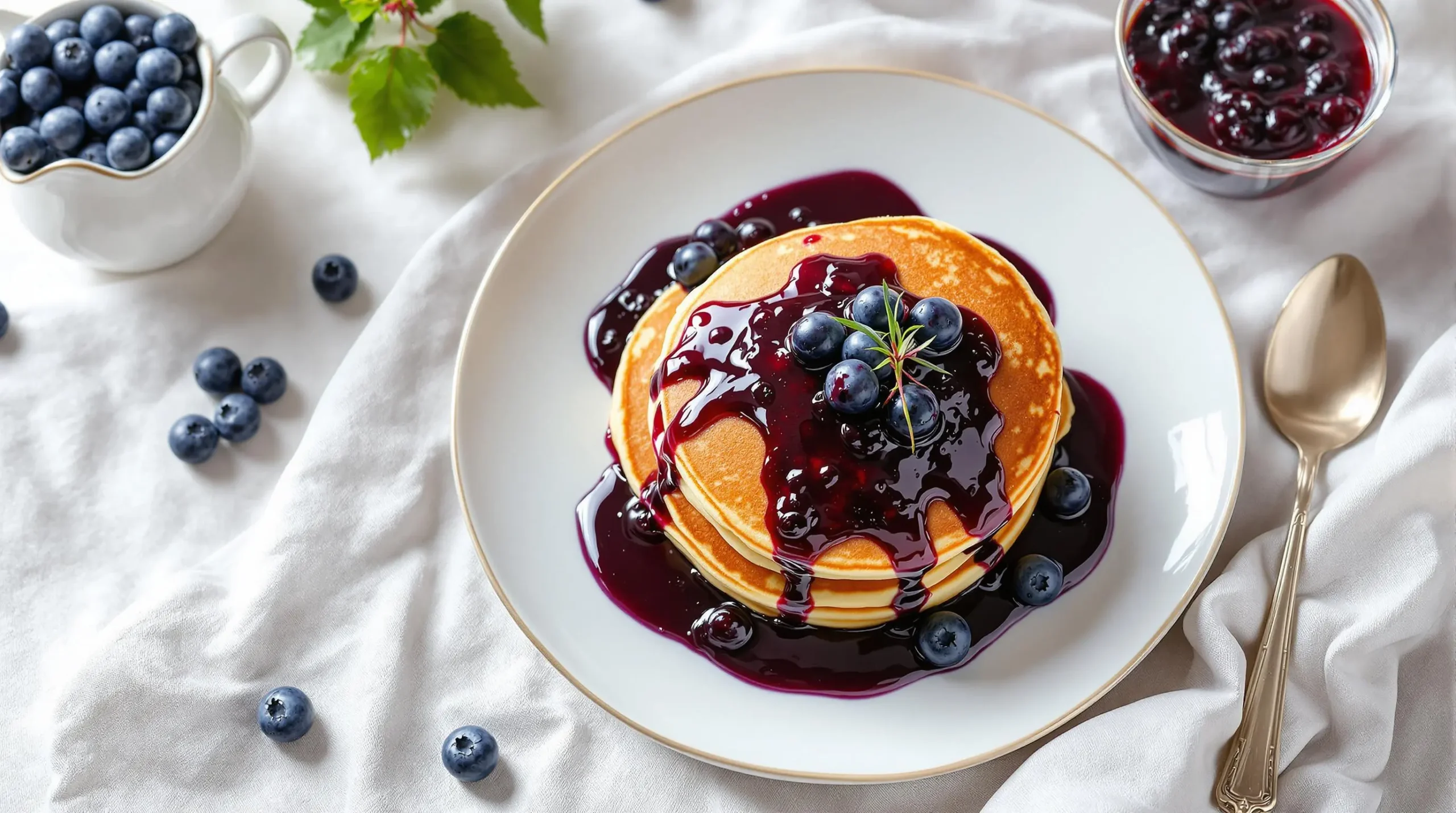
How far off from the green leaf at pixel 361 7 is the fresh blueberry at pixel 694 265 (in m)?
0.96

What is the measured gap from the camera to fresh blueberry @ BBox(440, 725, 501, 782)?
2465 millimetres

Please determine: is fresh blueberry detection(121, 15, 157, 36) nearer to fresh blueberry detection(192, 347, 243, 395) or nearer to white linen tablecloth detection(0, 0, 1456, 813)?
white linen tablecloth detection(0, 0, 1456, 813)

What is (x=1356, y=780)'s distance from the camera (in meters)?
2.38

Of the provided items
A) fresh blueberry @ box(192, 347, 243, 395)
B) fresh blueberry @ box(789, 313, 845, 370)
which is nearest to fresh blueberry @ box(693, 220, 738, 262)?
fresh blueberry @ box(789, 313, 845, 370)

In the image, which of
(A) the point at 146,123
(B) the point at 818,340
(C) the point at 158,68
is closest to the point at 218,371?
(A) the point at 146,123

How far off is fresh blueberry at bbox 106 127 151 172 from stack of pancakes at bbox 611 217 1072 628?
1.19 meters

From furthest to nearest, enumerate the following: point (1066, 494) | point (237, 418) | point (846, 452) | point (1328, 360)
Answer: point (237, 418)
point (1328, 360)
point (1066, 494)
point (846, 452)

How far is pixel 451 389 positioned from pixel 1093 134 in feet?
5.75

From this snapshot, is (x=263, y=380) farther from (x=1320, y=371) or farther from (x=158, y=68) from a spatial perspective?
(x=1320, y=371)

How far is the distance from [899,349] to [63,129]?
191 cm

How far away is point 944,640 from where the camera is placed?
2.37 metres

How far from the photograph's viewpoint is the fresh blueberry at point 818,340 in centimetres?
219

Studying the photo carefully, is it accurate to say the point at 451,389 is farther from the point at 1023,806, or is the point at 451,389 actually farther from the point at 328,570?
the point at 1023,806

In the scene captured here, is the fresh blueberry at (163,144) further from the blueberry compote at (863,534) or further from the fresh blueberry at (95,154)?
the blueberry compote at (863,534)
